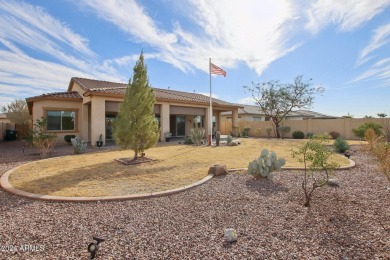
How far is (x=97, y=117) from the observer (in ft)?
49.1

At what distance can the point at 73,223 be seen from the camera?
12.2 feet

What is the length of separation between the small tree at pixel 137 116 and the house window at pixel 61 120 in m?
9.82

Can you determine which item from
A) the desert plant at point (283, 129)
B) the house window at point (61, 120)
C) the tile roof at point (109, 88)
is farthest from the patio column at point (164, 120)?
the desert plant at point (283, 129)

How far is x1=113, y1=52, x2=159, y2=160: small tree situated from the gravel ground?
4.65 m

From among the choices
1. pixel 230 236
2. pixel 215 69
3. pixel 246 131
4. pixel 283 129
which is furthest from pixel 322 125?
pixel 230 236

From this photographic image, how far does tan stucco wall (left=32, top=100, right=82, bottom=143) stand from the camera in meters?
16.1

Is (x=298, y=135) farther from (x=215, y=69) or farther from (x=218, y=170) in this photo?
(x=218, y=170)

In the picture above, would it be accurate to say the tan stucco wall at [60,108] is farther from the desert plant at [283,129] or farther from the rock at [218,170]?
the desert plant at [283,129]

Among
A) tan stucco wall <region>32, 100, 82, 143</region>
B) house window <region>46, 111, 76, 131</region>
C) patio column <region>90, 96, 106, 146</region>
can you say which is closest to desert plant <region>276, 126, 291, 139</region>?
patio column <region>90, 96, 106, 146</region>

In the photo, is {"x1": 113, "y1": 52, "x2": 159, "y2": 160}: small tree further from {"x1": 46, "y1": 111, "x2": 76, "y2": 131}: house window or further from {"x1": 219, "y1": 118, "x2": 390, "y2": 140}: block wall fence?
{"x1": 219, "y1": 118, "x2": 390, "y2": 140}: block wall fence

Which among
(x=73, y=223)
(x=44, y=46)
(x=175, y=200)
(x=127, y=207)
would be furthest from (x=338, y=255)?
(x=44, y=46)

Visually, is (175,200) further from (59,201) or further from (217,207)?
(59,201)

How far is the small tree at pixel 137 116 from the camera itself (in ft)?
30.7

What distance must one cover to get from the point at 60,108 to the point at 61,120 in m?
0.95
